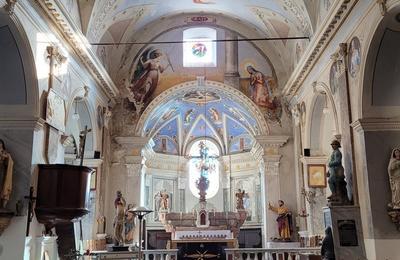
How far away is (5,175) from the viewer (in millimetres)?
8352

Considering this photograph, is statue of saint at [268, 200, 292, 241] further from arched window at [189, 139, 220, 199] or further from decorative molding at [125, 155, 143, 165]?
arched window at [189, 139, 220, 199]

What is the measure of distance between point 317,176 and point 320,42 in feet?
14.7

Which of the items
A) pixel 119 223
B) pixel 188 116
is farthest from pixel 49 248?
pixel 188 116

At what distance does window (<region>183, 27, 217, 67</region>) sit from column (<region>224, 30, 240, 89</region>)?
49cm

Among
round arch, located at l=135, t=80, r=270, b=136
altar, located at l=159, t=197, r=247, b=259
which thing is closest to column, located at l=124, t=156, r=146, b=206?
round arch, located at l=135, t=80, r=270, b=136

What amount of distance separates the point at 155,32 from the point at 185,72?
1.86 m

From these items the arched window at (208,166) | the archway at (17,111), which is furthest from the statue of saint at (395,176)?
the arched window at (208,166)

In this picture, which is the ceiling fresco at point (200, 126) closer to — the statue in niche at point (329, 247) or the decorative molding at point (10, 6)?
the statue in niche at point (329, 247)

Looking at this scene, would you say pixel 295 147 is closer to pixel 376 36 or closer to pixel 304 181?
pixel 304 181

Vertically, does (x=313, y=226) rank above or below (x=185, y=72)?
below

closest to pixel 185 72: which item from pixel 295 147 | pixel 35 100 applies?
pixel 295 147

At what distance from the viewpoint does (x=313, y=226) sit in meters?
13.8

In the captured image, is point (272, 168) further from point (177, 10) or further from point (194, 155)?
point (194, 155)

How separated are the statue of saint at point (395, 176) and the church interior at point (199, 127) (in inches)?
1.0
